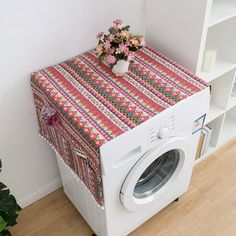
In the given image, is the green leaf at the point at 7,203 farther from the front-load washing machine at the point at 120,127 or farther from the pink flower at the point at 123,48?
the pink flower at the point at 123,48

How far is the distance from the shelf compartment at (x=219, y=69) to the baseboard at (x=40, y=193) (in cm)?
115

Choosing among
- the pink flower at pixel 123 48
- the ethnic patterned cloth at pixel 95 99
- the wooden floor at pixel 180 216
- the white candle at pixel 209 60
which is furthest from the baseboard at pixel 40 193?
the white candle at pixel 209 60

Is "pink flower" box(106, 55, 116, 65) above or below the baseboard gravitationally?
above

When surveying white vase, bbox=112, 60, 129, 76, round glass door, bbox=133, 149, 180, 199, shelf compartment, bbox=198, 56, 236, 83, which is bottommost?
round glass door, bbox=133, 149, 180, 199

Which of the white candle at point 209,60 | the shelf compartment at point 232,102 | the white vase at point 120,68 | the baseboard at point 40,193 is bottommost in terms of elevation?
the baseboard at point 40,193

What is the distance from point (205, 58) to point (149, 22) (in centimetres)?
38

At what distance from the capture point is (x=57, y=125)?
5.58 feet

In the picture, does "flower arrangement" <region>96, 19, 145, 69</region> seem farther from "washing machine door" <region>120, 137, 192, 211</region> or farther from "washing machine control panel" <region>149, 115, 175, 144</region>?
"washing machine door" <region>120, 137, 192, 211</region>

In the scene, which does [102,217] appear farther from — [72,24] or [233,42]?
[233,42]

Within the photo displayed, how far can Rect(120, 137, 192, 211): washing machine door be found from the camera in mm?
1671

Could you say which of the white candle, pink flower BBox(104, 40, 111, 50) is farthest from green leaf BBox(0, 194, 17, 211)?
the white candle

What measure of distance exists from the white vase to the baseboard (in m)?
0.97

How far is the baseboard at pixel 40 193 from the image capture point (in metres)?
2.27

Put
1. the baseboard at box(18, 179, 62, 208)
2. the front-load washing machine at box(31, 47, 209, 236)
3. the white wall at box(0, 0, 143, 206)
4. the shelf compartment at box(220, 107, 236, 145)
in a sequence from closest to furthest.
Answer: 1. the front-load washing machine at box(31, 47, 209, 236)
2. the white wall at box(0, 0, 143, 206)
3. the baseboard at box(18, 179, 62, 208)
4. the shelf compartment at box(220, 107, 236, 145)
